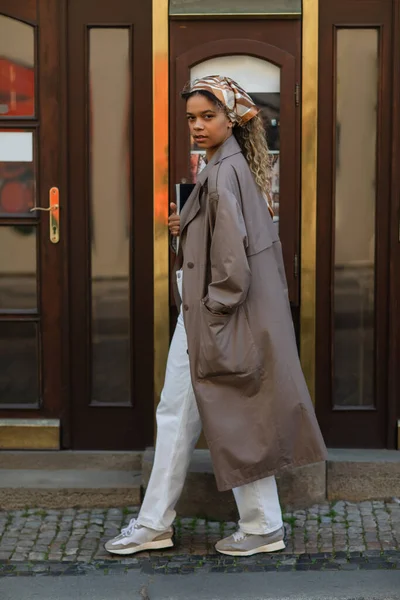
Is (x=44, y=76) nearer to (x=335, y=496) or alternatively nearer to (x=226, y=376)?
(x=226, y=376)

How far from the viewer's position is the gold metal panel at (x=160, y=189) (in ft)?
16.6

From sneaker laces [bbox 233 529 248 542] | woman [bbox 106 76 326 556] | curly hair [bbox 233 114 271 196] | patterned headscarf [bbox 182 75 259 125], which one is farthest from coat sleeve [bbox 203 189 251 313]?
sneaker laces [bbox 233 529 248 542]

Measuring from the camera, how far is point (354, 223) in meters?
5.21

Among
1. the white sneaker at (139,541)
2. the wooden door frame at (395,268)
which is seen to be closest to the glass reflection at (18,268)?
the white sneaker at (139,541)

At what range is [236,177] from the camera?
13.9 ft

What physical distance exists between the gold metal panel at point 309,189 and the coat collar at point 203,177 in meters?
0.86

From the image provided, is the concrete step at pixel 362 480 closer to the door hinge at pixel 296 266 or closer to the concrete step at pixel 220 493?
the concrete step at pixel 220 493

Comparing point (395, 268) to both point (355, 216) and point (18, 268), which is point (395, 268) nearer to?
point (355, 216)

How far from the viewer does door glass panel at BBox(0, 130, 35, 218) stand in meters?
5.29

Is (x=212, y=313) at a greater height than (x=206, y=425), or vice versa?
(x=212, y=313)

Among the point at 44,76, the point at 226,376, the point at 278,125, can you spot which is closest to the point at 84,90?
the point at 44,76

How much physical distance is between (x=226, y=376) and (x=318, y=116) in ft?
5.08

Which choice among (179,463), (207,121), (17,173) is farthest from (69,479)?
(207,121)

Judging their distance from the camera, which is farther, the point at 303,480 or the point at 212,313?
the point at 303,480
